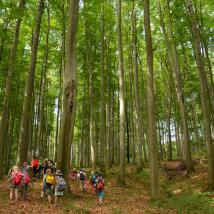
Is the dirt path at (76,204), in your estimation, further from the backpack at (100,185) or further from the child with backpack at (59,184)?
the backpack at (100,185)

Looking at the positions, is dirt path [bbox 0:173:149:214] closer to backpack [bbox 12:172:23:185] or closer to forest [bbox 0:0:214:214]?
forest [bbox 0:0:214:214]

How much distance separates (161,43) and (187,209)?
2060 centimetres

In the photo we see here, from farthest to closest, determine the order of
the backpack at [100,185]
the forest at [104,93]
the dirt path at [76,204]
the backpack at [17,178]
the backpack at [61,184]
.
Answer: the backpack at [100,185] → the forest at [104,93] → the backpack at [61,184] → the backpack at [17,178] → the dirt path at [76,204]

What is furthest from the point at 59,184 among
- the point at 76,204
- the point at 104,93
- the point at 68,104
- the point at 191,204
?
the point at 104,93

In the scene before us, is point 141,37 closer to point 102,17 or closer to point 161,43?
point 161,43

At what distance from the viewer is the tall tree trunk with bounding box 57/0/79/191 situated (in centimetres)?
1042

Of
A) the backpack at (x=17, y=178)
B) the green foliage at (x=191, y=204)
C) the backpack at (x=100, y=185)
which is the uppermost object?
the backpack at (x=17, y=178)

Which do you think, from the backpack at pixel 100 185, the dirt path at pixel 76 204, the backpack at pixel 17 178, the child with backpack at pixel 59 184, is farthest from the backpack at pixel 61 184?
the backpack at pixel 100 185

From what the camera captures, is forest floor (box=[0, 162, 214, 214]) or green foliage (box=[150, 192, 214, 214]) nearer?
forest floor (box=[0, 162, 214, 214])

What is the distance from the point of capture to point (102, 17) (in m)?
19.1

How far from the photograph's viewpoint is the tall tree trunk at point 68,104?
34.2ft

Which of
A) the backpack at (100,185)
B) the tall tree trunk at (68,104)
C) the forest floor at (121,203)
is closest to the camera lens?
the forest floor at (121,203)

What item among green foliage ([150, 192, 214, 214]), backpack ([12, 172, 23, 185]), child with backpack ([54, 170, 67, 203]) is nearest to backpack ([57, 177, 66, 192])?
child with backpack ([54, 170, 67, 203])

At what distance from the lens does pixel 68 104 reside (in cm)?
1075
